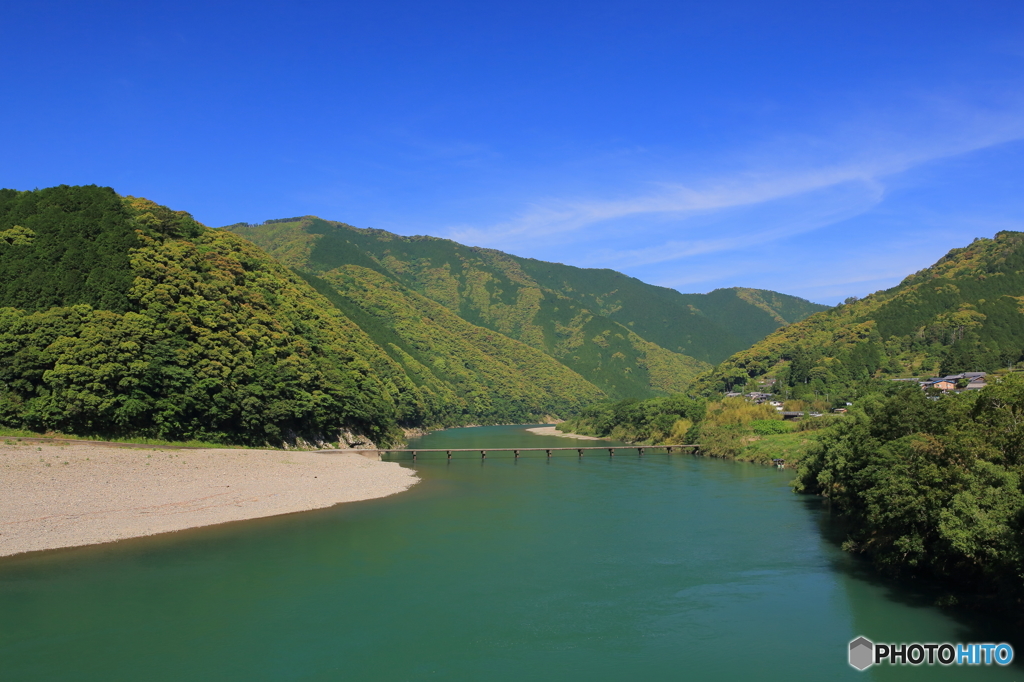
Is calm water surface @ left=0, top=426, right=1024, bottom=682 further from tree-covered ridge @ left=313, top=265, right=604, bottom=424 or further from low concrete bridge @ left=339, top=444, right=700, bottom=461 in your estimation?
tree-covered ridge @ left=313, top=265, right=604, bottom=424

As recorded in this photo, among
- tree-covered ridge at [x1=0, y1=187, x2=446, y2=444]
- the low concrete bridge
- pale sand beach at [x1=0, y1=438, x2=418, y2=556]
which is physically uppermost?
tree-covered ridge at [x1=0, y1=187, x2=446, y2=444]

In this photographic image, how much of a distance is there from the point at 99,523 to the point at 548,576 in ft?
67.3

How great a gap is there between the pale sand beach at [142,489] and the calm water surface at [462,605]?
2.09 m

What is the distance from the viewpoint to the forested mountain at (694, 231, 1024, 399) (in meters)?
101

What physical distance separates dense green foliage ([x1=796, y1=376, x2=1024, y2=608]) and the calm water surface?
1.54 metres

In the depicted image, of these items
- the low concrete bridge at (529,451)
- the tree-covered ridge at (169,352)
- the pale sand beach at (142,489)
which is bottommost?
the low concrete bridge at (529,451)

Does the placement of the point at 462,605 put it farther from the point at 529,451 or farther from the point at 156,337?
the point at 529,451

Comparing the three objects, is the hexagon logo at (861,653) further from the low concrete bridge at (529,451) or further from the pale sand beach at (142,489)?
the low concrete bridge at (529,451)

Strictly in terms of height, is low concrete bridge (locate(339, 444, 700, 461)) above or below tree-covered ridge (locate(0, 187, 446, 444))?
below

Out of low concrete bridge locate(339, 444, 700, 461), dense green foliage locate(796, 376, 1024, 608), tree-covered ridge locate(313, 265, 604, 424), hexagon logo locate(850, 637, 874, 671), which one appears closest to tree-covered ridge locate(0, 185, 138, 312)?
low concrete bridge locate(339, 444, 700, 461)

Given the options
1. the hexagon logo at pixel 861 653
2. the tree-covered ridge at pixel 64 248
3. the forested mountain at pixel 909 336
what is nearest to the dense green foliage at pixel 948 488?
the hexagon logo at pixel 861 653

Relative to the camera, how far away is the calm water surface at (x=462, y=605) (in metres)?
18.2

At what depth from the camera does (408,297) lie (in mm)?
198000

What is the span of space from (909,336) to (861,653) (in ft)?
361
